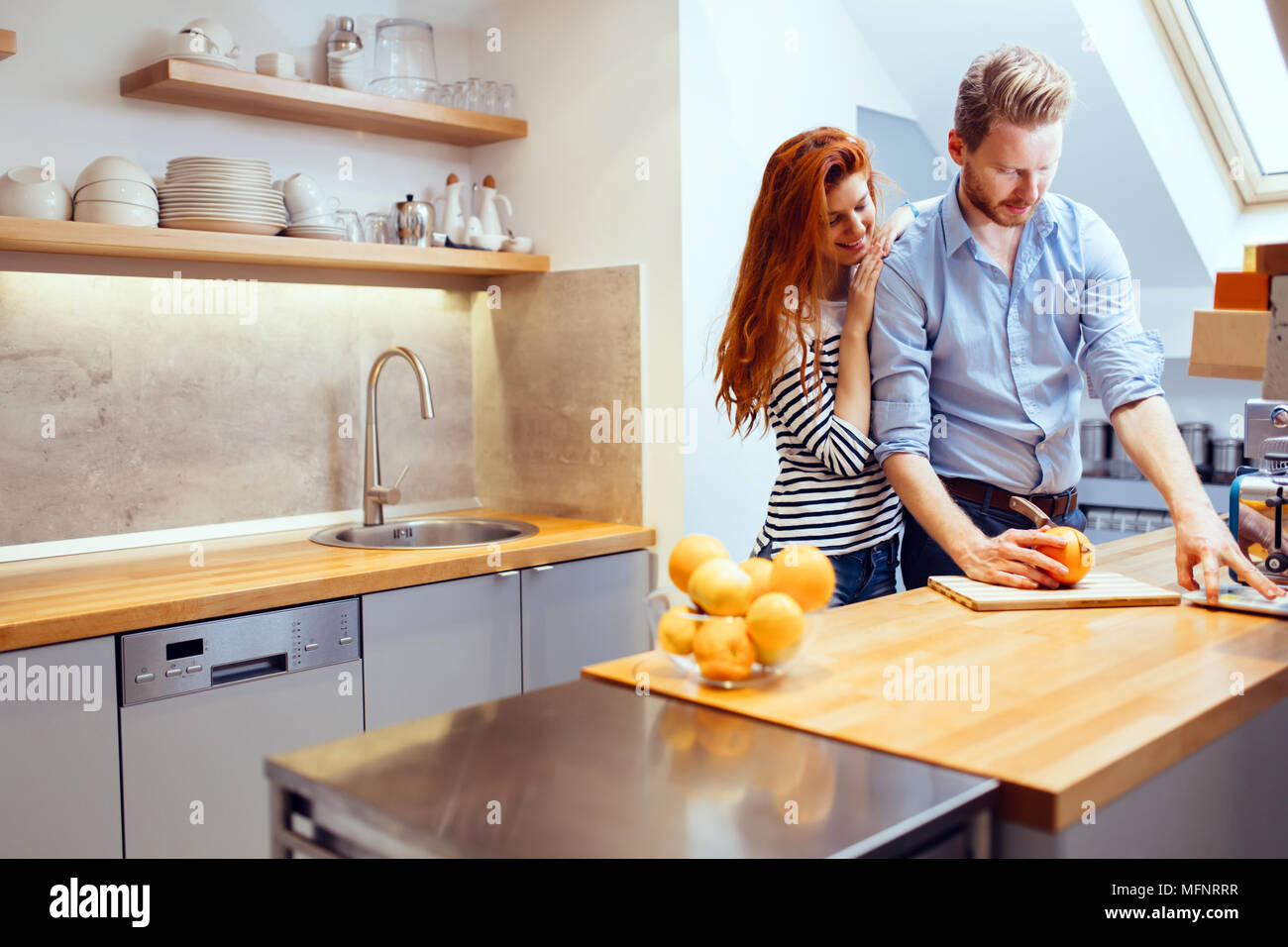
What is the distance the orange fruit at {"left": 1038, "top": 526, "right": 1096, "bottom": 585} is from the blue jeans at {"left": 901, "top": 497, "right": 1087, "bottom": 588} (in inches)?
9.9

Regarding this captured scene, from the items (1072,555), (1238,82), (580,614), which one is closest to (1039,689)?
(1072,555)

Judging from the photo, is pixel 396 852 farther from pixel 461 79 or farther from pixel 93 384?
pixel 461 79

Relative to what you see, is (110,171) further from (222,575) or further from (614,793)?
(614,793)

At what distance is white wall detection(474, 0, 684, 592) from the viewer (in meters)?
2.76

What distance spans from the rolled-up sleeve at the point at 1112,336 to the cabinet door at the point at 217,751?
4.81 ft

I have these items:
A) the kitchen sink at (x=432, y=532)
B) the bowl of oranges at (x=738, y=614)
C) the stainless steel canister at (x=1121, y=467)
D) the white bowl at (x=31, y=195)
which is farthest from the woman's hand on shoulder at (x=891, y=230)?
the stainless steel canister at (x=1121, y=467)

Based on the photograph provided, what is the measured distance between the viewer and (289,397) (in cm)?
290

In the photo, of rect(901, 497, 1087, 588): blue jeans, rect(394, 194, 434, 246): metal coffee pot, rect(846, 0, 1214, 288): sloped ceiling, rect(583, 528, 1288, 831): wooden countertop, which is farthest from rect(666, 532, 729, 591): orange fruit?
rect(846, 0, 1214, 288): sloped ceiling

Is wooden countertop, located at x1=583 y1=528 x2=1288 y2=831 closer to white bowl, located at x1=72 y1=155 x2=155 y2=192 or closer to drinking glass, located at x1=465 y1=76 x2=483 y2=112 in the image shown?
white bowl, located at x1=72 y1=155 x2=155 y2=192

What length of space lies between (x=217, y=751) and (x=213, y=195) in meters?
1.19

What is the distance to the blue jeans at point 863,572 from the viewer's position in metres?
1.93

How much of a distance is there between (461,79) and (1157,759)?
2768mm

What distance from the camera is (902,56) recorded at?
3.46m
